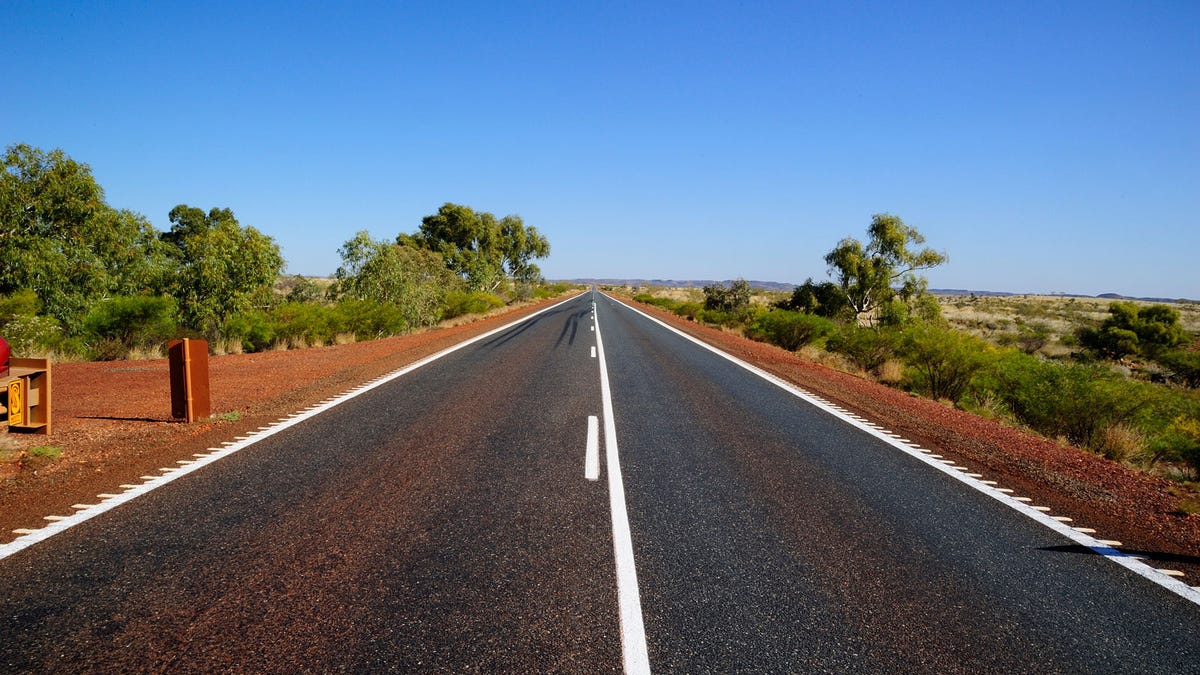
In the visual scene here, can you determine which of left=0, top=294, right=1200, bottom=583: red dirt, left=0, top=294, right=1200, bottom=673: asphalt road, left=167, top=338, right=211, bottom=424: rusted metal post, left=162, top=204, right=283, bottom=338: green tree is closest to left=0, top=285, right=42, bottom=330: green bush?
left=162, top=204, right=283, bottom=338: green tree

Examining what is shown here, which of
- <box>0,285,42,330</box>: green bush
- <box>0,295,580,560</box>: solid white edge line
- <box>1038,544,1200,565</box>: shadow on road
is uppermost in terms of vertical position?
<box>0,285,42,330</box>: green bush

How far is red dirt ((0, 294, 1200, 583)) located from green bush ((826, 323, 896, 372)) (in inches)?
212

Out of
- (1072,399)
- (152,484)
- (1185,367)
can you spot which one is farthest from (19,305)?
(1185,367)

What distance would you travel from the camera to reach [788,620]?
3014mm

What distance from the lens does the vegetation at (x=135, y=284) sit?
14.2 meters

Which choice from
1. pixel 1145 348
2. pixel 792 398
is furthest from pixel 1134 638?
pixel 1145 348

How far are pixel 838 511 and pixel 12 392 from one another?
7.57m

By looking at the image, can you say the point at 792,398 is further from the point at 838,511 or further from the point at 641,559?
the point at 641,559

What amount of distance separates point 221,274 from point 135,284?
4.71m

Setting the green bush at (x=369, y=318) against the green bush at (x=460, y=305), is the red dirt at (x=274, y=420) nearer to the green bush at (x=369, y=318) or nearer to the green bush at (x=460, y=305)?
the green bush at (x=369, y=318)

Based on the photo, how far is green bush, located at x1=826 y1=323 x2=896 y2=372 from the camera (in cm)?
1706

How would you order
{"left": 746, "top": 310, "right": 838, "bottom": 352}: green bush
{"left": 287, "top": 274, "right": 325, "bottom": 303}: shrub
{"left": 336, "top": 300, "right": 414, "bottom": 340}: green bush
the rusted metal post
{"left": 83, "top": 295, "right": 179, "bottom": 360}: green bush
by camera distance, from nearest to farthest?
the rusted metal post, {"left": 83, "top": 295, "right": 179, "bottom": 360}: green bush, {"left": 336, "top": 300, "right": 414, "bottom": 340}: green bush, {"left": 746, "top": 310, "right": 838, "bottom": 352}: green bush, {"left": 287, "top": 274, "right": 325, "bottom": 303}: shrub

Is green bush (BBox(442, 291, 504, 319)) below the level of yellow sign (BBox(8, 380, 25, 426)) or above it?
above

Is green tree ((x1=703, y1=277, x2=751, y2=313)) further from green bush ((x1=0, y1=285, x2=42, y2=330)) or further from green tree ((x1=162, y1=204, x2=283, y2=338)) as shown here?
green bush ((x1=0, y1=285, x2=42, y2=330))
